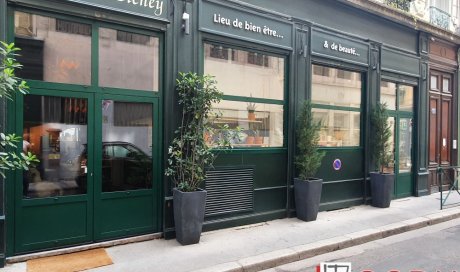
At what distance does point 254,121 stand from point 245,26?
6.35 ft

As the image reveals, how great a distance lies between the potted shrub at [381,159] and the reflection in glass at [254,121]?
2.95 metres

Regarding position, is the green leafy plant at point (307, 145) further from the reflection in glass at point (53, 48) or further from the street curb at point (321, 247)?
the reflection in glass at point (53, 48)

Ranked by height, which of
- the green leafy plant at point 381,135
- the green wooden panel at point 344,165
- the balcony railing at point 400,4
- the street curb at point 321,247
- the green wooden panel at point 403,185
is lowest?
the street curb at point 321,247

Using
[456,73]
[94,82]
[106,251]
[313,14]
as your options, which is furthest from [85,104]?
[456,73]

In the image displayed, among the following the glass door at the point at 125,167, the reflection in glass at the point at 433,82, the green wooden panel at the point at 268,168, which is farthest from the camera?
the reflection in glass at the point at 433,82

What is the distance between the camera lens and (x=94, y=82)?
5.68 metres

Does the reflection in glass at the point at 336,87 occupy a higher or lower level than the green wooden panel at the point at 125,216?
higher

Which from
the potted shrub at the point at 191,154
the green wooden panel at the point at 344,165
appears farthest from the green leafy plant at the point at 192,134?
the green wooden panel at the point at 344,165

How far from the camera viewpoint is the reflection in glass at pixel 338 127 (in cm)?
888

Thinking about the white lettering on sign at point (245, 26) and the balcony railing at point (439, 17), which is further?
the balcony railing at point (439, 17)

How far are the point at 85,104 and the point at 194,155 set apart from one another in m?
1.89

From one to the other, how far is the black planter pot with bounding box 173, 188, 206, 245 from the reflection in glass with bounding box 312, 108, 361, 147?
12.9 ft

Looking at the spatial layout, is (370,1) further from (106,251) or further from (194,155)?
(106,251)

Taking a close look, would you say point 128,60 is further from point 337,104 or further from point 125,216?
point 337,104
